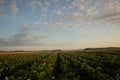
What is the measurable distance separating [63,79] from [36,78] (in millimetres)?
2265

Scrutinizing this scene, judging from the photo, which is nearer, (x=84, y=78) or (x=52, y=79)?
(x=52, y=79)

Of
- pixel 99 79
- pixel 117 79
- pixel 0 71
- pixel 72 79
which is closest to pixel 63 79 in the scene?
pixel 72 79

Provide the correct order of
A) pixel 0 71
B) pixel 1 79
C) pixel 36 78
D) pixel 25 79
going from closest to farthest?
1. pixel 25 79
2. pixel 36 78
3. pixel 1 79
4. pixel 0 71

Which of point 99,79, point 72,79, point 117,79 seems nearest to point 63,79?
point 72,79

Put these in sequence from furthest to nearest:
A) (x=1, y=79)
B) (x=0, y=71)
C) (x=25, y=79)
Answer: (x=0, y=71)
(x=1, y=79)
(x=25, y=79)

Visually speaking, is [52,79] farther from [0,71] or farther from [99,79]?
[0,71]

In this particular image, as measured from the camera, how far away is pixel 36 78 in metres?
11.8

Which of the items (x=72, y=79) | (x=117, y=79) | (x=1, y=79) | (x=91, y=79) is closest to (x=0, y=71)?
(x=1, y=79)

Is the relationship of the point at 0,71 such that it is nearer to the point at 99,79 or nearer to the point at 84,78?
the point at 84,78

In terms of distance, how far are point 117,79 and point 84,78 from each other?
2820 millimetres

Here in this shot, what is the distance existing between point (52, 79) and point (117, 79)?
5.05 meters

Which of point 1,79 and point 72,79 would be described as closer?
point 72,79

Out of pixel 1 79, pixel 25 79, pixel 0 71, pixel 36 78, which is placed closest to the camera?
pixel 25 79

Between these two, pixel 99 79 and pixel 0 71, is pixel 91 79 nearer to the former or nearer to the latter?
pixel 99 79
